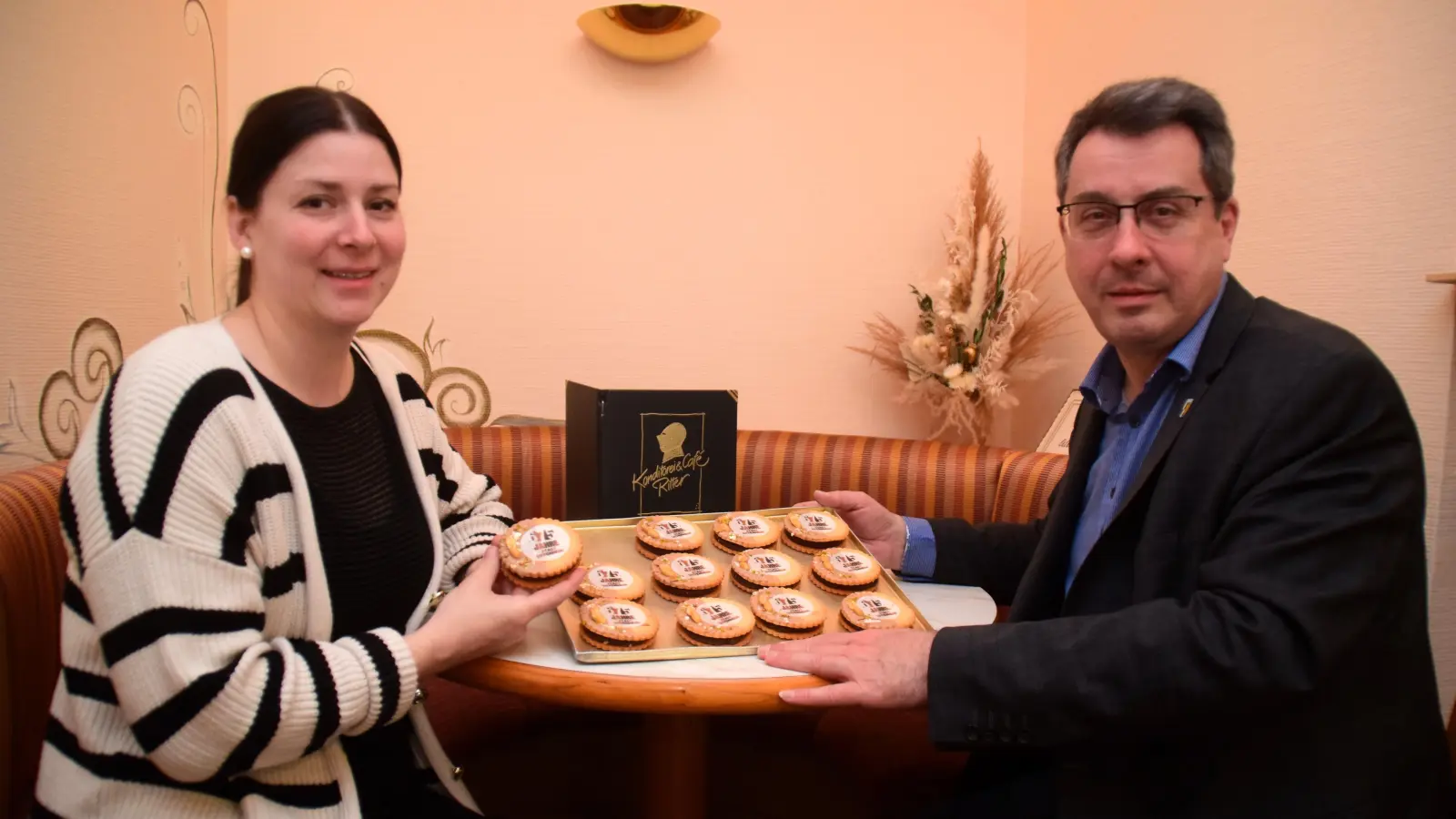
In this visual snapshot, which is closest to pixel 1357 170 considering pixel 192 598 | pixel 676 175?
pixel 676 175

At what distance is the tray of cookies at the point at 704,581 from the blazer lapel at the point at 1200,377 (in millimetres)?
418

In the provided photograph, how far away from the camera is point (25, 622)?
5.15 feet

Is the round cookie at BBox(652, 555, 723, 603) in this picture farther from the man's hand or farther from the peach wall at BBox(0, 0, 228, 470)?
the peach wall at BBox(0, 0, 228, 470)

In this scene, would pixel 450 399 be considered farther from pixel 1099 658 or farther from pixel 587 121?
pixel 1099 658

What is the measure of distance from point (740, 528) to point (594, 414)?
59 cm

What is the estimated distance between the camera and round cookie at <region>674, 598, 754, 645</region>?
1425 millimetres

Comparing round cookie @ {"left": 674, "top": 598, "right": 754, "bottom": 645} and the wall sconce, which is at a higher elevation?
the wall sconce

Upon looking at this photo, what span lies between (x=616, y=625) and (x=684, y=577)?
211 mm

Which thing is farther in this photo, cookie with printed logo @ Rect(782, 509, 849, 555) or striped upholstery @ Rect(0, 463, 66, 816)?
cookie with printed logo @ Rect(782, 509, 849, 555)

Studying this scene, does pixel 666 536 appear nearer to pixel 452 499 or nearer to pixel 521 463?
pixel 452 499

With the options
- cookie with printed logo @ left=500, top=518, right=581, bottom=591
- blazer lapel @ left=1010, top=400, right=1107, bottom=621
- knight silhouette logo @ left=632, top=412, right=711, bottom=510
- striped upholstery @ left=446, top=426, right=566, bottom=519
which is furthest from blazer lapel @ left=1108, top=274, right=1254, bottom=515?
striped upholstery @ left=446, top=426, right=566, bottom=519

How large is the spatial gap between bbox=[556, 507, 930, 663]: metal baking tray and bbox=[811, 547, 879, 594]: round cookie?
0.01m

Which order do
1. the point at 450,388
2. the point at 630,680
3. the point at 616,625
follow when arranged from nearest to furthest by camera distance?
the point at 630,680, the point at 616,625, the point at 450,388

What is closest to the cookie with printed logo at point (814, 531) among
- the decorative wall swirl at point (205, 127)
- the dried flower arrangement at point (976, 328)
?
the dried flower arrangement at point (976, 328)
